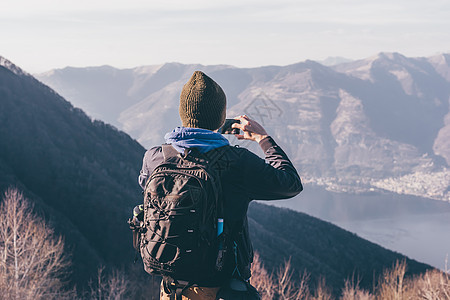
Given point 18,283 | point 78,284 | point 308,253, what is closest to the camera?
point 18,283

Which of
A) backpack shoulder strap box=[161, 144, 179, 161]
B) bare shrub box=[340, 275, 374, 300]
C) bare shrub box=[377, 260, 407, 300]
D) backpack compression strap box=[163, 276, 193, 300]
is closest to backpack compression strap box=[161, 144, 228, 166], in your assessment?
backpack shoulder strap box=[161, 144, 179, 161]

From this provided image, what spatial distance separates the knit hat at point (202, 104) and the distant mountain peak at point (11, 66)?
12053cm

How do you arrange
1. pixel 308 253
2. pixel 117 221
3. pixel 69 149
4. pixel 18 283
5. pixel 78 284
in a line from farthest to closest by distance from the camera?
pixel 308 253 < pixel 69 149 < pixel 117 221 < pixel 78 284 < pixel 18 283

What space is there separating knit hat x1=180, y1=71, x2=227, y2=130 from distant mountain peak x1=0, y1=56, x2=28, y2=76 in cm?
12053

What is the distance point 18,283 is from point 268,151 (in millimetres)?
32335

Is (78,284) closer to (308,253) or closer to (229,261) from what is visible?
(229,261)

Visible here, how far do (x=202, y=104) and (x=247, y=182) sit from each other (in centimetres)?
69

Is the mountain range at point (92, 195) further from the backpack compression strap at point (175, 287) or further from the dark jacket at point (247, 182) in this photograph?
the dark jacket at point (247, 182)

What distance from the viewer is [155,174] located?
3.57m

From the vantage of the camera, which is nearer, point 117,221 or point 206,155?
point 206,155

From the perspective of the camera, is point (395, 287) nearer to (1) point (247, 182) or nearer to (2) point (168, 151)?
(1) point (247, 182)

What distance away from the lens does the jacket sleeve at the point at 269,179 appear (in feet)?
11.4

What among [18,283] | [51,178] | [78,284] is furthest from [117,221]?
[18,283]

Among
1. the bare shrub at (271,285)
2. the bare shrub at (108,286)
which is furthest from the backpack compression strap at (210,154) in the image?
the bare shrub at (108,286)
